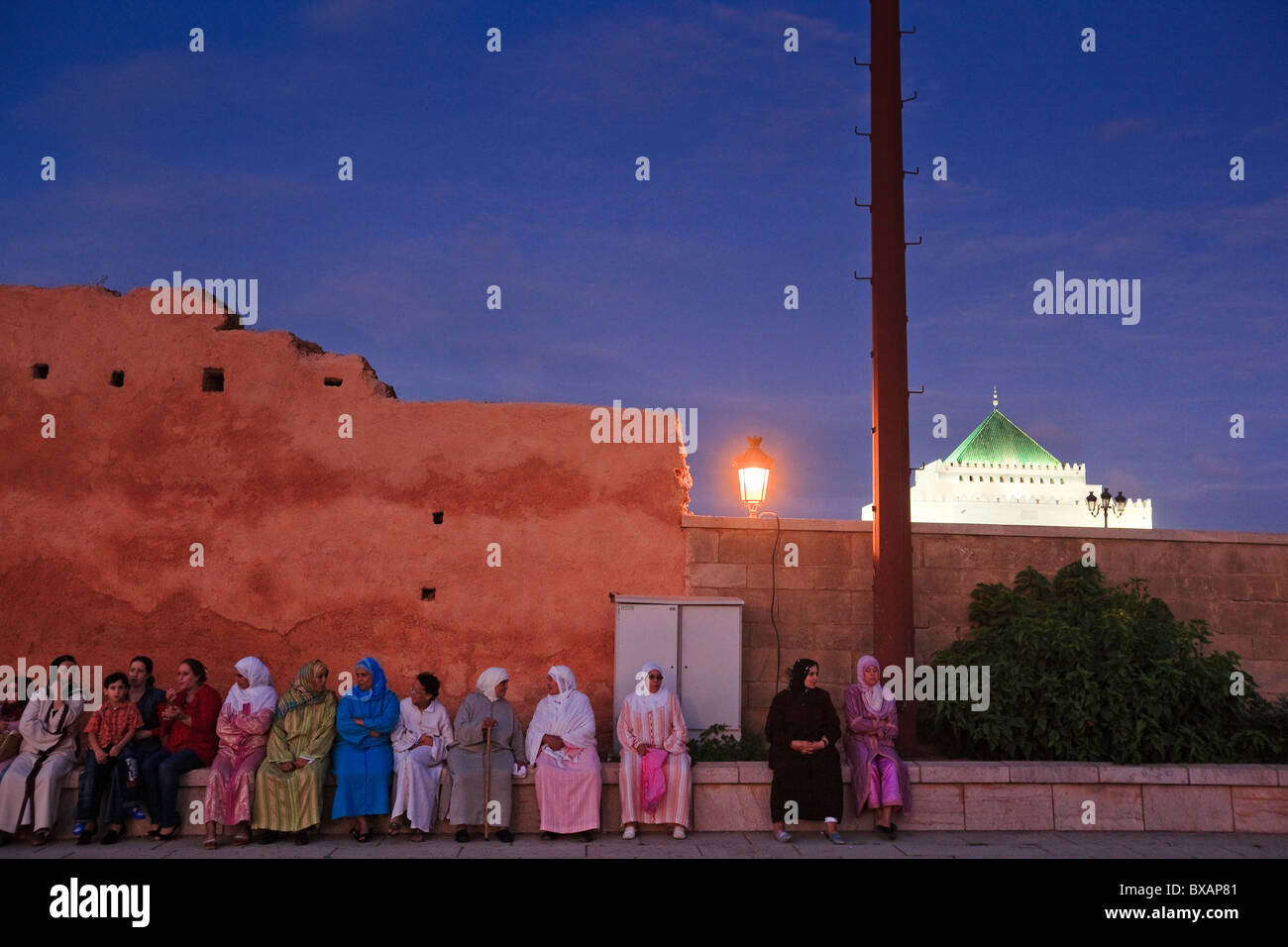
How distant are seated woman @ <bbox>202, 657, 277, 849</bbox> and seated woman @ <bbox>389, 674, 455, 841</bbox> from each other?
95 cm

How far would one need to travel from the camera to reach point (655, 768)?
7.83 m

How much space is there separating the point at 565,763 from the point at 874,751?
87.7 inches

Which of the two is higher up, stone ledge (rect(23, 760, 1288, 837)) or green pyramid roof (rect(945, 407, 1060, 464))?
green pyramid roof (rect(945, 407, 1060, 464))

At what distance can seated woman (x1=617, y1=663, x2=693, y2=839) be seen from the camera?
25.6ft

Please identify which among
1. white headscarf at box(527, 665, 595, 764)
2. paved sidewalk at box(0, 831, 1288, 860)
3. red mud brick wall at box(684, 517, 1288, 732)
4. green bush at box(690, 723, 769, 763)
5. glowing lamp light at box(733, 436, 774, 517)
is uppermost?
glowing lamp light at box(733, 436, 774, 517)

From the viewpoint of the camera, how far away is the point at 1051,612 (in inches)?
376

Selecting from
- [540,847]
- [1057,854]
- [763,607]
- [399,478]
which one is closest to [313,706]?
[540,847]

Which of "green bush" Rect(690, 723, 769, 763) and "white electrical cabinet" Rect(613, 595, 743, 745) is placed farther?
"white electrical cabinet" Rect(613, 595, 743, 745)

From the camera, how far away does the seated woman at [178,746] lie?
759cm

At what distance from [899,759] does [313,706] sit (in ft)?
13.9

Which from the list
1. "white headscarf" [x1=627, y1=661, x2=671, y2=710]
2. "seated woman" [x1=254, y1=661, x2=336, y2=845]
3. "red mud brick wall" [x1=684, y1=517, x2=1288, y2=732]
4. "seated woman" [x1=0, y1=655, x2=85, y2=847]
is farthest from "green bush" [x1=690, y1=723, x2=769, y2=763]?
"seated woman" [x1=0, y1=655, x2=85, y2=847]

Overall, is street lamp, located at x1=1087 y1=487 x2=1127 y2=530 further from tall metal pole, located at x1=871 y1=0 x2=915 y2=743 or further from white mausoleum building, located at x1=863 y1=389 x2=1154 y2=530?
tall metal pole, located at x1=871 y1=0 x2=915 y2=743

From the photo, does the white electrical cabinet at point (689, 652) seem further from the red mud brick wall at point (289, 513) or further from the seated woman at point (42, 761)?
the seated woman at point (42, 761)

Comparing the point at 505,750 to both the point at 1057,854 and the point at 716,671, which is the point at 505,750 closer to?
the point at 716,671
